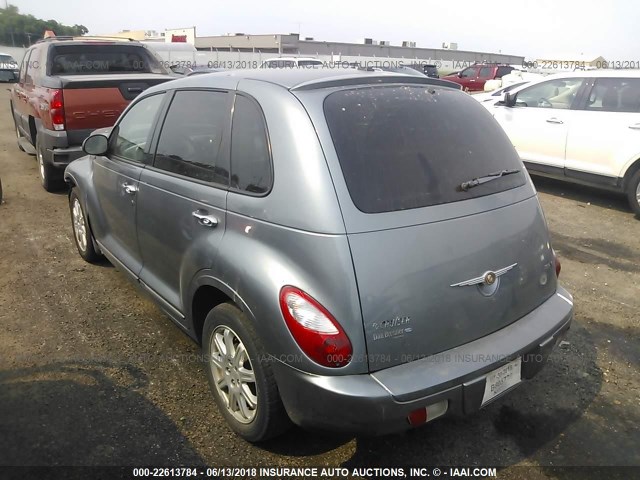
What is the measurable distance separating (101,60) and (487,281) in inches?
292

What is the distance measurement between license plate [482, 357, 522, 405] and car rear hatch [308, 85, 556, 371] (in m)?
0.18

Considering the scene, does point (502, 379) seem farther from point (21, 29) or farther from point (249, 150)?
point (21, 29)

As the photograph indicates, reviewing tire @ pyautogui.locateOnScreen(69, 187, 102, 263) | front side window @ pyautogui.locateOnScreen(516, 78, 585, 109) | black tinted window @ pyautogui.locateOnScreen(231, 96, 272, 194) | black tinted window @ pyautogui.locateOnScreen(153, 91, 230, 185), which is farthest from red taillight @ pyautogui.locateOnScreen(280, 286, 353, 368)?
front side window @ pyautogui.locateOnScreen(516, 78, 585, 109)

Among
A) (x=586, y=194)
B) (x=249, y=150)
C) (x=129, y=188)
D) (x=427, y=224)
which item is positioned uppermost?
(x=249, y=150)

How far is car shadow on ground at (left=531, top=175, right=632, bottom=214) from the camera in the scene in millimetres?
7141

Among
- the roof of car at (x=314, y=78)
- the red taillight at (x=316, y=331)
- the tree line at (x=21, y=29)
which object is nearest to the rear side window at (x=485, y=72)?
the roof of car at (x=314, y=78)

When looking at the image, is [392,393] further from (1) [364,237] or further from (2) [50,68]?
(2) [50,68]

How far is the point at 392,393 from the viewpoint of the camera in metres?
2.04

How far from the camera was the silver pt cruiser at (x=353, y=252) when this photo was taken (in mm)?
2084

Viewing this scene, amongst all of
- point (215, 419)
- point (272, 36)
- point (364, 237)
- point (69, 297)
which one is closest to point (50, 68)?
point (69, 297)

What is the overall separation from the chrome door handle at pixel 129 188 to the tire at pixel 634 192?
5916 mm

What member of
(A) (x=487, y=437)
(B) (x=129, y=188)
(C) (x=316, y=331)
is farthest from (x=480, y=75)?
(C) (x=316, y=331)

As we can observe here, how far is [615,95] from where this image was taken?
263 inches

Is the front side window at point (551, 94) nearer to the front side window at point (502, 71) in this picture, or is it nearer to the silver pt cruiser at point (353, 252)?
the silver pt cruiser at point (353, 252)
